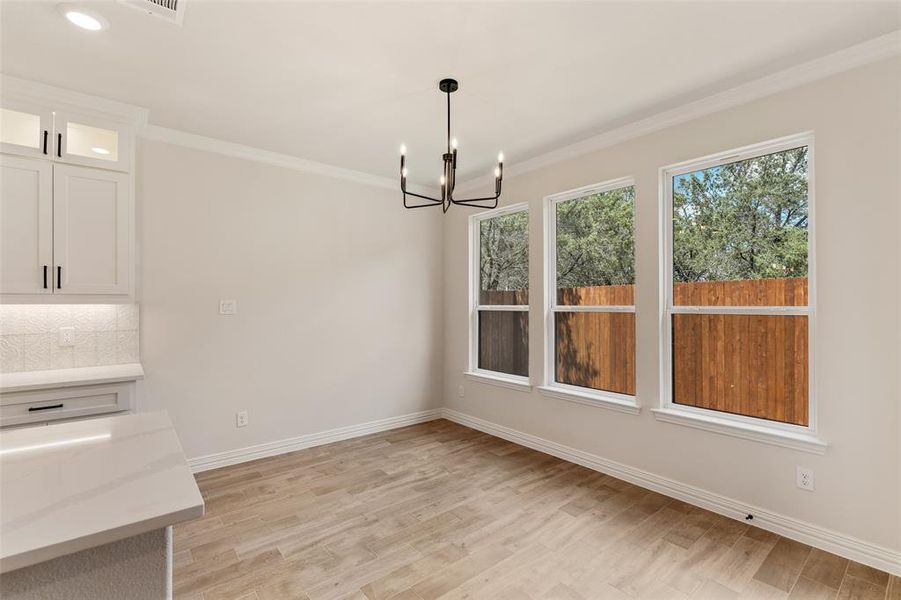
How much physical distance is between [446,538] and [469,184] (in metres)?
3.49

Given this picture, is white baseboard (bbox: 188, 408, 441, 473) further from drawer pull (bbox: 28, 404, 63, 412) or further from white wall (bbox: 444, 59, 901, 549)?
white wall (bbox: 444, 59, 901, 549)

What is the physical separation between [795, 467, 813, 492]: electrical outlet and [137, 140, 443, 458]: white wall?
3374 mm

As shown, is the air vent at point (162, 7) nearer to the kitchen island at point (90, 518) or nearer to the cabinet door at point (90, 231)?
the cabinet door at point (90, 231)

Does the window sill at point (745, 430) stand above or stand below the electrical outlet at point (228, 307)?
below

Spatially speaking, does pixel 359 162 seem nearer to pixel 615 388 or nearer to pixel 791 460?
pixel 615 388

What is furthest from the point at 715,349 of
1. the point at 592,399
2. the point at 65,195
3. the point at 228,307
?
the point at 65,195

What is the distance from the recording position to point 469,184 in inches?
187

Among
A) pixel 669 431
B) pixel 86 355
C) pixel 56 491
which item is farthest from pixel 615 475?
pixel 86 355

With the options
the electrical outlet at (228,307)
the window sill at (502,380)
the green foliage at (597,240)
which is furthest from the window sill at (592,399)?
the electrical outlet at (228,307)

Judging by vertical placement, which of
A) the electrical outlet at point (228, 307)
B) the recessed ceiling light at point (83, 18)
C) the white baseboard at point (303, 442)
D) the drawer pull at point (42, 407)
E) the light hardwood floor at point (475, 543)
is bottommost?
the light hardwood floor at point (475, 543)

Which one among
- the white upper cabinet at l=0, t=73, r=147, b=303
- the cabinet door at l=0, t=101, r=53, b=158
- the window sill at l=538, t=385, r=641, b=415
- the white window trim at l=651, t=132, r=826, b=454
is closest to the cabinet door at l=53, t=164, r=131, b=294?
the white upper cabinet at l=0, t=73, r=147, b=303

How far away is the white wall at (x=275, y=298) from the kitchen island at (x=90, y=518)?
248cm

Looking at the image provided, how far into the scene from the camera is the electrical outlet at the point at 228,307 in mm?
3602

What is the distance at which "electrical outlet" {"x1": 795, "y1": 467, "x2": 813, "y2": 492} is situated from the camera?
241 cm
